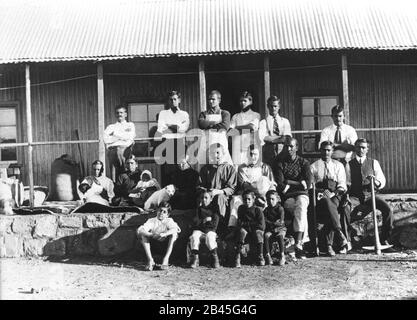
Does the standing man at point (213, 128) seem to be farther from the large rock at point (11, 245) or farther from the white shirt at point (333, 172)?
the large rock at point (11, 245)

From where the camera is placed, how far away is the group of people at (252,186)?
802 cm

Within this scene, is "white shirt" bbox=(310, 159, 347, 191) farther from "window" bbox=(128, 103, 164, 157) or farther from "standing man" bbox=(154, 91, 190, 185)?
"window" bbox=(128, 103, 164, 157)

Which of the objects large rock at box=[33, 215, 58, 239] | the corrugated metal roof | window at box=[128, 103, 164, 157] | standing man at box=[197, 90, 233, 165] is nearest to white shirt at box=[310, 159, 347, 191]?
standing man at box=[197, 90, 233, 165]

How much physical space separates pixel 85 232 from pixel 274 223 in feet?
10.3

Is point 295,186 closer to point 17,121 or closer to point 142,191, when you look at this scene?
point 142,191

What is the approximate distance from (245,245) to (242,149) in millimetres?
1895

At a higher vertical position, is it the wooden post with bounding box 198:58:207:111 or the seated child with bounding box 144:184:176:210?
the wooden post with bounding box 198:58:207:111

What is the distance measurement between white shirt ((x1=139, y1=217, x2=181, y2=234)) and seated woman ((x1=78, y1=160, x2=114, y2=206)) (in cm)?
116

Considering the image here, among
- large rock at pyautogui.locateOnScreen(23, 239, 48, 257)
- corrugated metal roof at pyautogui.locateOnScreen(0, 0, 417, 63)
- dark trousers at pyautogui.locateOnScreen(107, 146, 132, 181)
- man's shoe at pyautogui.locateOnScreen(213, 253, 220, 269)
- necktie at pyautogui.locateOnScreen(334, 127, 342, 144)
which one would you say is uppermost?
corrugated metal roof at pyautogui.locateOnScreen(0, 0, 417, 63)

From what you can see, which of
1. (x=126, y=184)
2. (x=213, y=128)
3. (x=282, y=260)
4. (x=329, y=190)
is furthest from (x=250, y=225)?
(x=126, y=184)

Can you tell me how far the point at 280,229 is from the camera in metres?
7.95

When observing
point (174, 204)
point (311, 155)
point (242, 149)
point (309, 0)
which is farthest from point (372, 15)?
point (174, 204)

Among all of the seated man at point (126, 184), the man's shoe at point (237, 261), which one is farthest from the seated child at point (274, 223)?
the seated man at point (126, 184)

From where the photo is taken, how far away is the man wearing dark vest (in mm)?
8549
